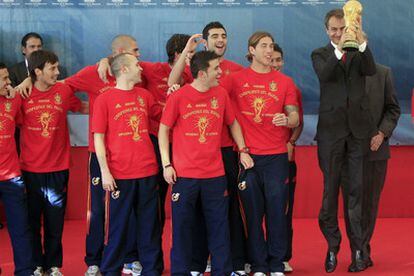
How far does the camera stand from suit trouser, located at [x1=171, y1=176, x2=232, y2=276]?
192 inches

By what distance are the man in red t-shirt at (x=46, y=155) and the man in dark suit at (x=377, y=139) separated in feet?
6.07

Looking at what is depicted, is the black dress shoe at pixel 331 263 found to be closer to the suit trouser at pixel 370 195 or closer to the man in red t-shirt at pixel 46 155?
the suit trouser at pixel 370 195

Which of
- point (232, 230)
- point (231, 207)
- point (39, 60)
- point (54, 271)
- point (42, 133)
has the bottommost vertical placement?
point (54, 271)

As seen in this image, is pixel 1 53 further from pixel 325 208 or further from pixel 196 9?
pixel 325 208

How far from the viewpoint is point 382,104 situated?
5.50m

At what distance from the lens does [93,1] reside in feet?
22.7

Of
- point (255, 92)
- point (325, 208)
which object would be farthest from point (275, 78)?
point (325, 208)

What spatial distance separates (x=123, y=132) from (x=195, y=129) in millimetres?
421

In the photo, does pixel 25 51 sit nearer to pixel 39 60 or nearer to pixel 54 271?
pixel 39 60

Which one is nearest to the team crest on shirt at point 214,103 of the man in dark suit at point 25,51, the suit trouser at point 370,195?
the suit trouser at point 370,195

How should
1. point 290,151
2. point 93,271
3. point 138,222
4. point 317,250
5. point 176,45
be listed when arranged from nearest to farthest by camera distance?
point 138,222
point 93,271
point 290,151
point 176,45
point 317,250

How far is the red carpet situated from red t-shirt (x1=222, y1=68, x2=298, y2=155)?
0.92m

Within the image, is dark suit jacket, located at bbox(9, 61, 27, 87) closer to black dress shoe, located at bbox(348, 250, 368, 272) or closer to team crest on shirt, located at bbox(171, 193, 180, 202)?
team crest on shirt, located at bbox(171, 193, 180, 202)

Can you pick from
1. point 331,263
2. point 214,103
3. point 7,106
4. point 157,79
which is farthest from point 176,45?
point 331,263
